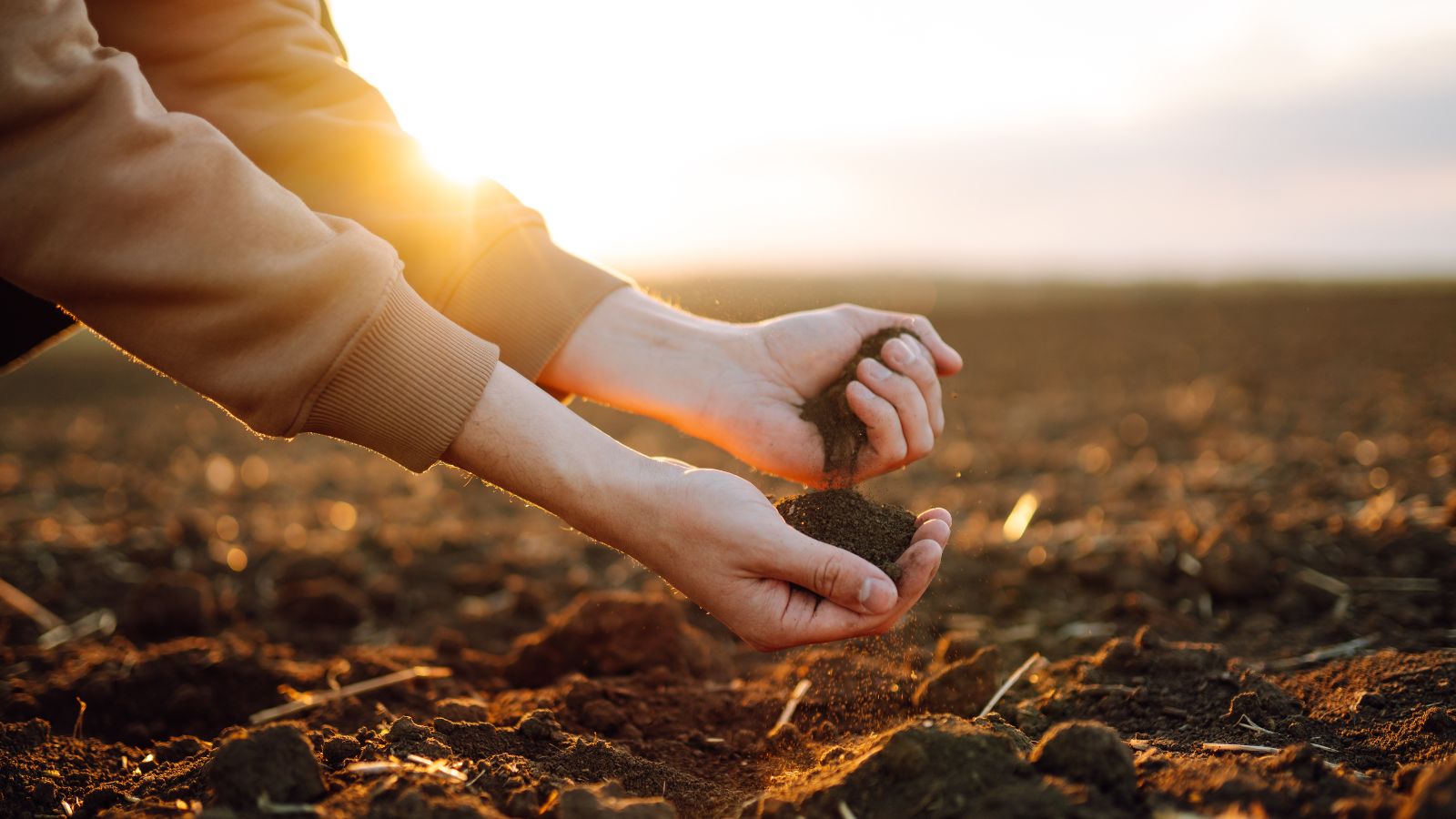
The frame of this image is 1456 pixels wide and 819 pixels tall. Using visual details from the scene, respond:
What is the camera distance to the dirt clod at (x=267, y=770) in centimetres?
153

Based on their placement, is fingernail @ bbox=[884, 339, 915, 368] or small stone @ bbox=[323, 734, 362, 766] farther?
fingernail @ bbox=[884, 339, 915, 368]

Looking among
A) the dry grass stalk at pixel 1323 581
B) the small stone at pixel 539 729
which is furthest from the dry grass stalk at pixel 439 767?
the dry grass stalk at pixel 1323 581

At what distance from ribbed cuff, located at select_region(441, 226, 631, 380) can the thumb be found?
0.99 meters

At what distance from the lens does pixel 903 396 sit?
2.38 meters

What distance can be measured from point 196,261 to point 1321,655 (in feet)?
9.77

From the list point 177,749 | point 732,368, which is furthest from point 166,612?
point 732,368

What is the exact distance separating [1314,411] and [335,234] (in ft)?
23.0

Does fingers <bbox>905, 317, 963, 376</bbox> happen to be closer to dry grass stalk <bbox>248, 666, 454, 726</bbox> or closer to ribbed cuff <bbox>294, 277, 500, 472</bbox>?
ribbed cuff <bbox>294, 277, 500, 472</bbox>

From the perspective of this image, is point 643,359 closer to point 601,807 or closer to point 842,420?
point 842,420

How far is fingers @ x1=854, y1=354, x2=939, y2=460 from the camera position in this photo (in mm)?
2381

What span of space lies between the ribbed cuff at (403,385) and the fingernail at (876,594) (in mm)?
897

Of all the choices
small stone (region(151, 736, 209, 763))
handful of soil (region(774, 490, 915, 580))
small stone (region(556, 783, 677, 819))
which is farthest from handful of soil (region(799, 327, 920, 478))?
small stone (region(151, 736, 209, 763))

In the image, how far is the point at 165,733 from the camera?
8.27ft

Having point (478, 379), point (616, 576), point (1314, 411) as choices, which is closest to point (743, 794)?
point (478, 379)
